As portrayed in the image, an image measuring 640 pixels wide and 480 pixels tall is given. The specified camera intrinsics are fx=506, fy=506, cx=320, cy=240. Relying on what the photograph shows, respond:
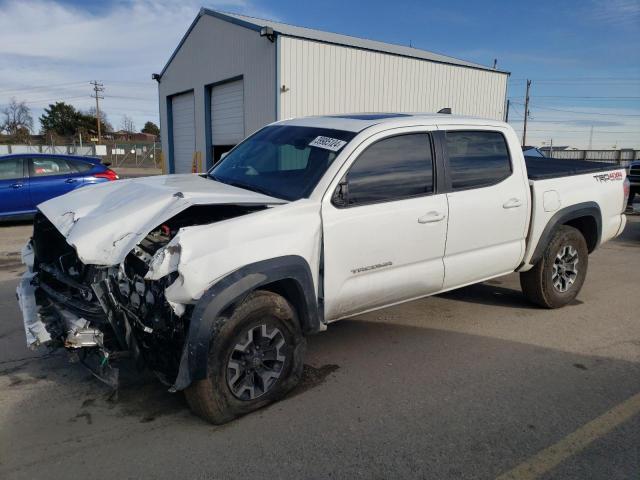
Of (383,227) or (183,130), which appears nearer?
(383,227)

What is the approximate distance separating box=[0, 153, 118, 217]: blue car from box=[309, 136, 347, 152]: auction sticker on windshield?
823 cm

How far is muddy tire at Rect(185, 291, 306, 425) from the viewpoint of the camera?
3027 mm

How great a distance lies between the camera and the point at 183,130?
2084cm

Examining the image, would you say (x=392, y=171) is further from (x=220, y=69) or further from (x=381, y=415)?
(x=220, y=69)

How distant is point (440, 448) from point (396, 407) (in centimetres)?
50

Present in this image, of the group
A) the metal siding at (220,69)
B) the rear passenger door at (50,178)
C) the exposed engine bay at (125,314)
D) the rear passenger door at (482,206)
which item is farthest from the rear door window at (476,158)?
the metal siding at (220,69)

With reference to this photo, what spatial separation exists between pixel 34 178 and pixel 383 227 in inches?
364

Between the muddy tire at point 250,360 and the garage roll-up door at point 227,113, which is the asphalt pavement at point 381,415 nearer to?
the muddy tire at point 250,360

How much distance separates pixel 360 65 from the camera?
15.7 metres

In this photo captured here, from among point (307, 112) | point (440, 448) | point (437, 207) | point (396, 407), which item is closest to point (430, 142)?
point (437, 207)

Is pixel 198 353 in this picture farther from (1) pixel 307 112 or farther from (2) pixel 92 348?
(1) pixel 307 112

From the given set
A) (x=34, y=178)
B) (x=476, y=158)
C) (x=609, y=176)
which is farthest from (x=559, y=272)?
(x=34, y=178)

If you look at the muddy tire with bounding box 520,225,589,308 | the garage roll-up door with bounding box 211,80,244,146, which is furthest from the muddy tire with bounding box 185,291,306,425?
the garage roll-up door with bounding box 211,80,244,146

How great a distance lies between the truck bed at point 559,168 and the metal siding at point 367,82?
9619 millimetres
